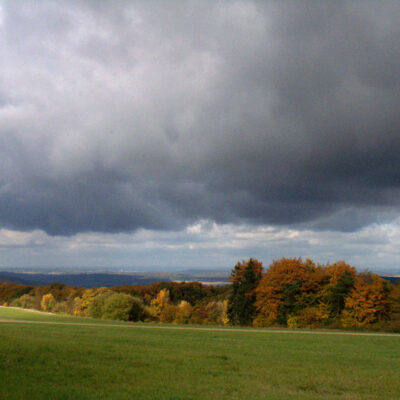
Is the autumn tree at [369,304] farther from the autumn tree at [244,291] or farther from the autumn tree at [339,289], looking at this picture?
the autumn tree at [244,291]

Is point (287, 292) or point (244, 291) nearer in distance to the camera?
point (287, 292)

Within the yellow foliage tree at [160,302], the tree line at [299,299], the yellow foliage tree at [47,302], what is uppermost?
the tree line at [299,299]

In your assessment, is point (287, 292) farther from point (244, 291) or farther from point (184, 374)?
point (184, 374)

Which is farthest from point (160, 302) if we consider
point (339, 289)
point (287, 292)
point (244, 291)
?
point (339, 289)

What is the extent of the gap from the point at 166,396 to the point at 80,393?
2.11 meters

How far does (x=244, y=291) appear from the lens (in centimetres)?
5684

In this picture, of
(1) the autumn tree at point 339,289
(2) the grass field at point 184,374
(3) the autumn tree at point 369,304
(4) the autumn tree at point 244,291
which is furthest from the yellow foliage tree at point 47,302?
(2) the grass field at point 184,374

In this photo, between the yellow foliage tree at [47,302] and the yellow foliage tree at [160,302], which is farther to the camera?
the yellow foliage tree at [47,302]

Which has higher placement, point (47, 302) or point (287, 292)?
point (287, 292)

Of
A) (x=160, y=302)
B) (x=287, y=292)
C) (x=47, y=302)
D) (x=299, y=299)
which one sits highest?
(x=287, y=292)

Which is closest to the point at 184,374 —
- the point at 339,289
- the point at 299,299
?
the point at 339,289

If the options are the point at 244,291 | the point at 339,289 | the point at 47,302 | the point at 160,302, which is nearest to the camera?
the point at 339,289

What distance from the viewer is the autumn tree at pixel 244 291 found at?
5552 centimetres

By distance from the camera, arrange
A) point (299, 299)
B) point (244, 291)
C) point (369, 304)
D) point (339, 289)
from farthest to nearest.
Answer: point (244, 291)
point (299, 299)
point (339, 289)
point (369, 304)
